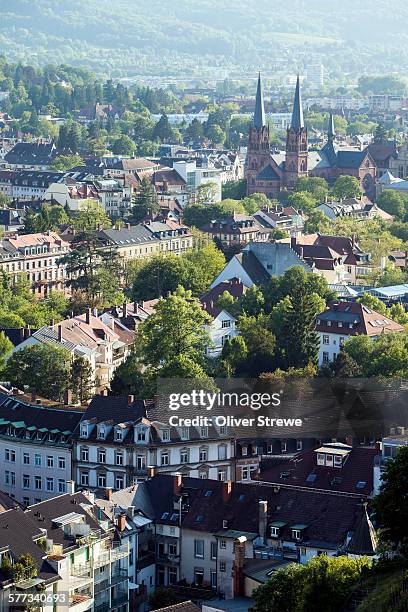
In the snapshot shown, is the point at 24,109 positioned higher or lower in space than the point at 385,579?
lower

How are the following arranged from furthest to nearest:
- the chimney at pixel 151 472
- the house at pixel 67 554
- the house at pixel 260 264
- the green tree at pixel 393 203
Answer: the green tree at pixel 393 203, the house at pixel 260 264, the chimney at pixel 151 472, the house at pixel 67 554

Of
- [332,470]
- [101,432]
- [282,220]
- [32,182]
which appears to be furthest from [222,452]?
[32,182]

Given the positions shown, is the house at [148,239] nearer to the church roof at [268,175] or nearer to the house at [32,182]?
the house at [32,182]

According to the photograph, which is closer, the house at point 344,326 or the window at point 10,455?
the window at point 10,455

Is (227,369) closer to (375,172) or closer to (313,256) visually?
(313,256)

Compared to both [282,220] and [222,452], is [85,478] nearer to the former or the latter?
[222,452]

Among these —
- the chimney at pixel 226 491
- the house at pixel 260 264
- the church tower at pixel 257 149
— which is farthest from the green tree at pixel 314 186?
the chimney at pixel 226 491

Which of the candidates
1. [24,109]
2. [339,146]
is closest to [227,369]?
[339,146]
